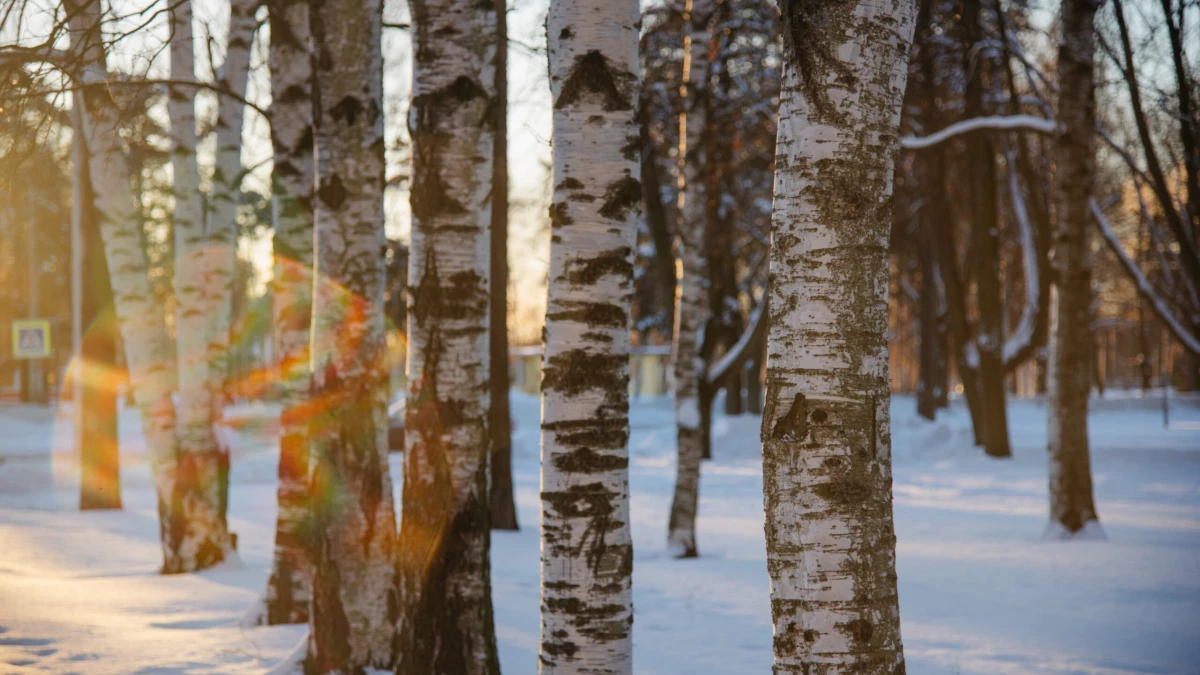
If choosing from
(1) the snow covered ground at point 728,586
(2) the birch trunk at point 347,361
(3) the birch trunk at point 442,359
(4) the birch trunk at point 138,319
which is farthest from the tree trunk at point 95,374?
(3) the birch trunk at point 442,359

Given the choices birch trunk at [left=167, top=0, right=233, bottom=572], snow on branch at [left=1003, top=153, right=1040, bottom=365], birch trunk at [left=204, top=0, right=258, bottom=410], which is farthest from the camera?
snow on branch at [left=1003, top=153, right=1040, bottom=365]

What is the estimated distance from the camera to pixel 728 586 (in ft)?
23.9

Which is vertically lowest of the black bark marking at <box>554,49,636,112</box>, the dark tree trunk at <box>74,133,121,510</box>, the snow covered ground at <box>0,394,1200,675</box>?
the snow covered ground at <box>0,394,1200,675</box>

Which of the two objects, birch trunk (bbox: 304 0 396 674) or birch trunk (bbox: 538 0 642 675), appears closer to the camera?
birch trunk (bbox: 538 0 642 675)

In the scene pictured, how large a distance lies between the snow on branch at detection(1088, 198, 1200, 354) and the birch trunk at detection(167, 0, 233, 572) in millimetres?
10032

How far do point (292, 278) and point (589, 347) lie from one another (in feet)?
9.14

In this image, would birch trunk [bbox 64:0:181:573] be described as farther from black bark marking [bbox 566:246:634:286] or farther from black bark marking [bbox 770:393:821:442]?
black bark marking [bbox 770:393:821:442]

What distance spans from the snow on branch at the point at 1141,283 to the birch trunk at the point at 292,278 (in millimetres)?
9528

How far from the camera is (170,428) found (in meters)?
8.05

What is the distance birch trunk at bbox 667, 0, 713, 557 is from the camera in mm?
8531

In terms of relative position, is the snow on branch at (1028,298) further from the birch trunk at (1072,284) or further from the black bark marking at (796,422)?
the black bark marking at (796,422)

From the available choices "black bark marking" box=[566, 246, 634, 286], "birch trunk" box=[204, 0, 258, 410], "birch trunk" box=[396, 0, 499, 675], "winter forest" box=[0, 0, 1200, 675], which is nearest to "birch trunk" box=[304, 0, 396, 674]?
"winter forest" box=[0, 0, 1200, 675]

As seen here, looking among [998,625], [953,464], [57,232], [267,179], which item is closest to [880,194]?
[998,625]

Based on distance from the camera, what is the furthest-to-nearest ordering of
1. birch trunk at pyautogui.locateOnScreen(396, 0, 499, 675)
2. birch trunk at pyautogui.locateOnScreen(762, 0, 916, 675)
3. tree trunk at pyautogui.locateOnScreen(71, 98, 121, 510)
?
tree trunk at pyautogui.locateOnScreen(71, 98, 121, 510) → birch trunk at pyautogui.locateOnScreen(396, 0, 499, 675) → birch trunk at pyautogui.locateOnScreen(762, 0, 916, 675)
